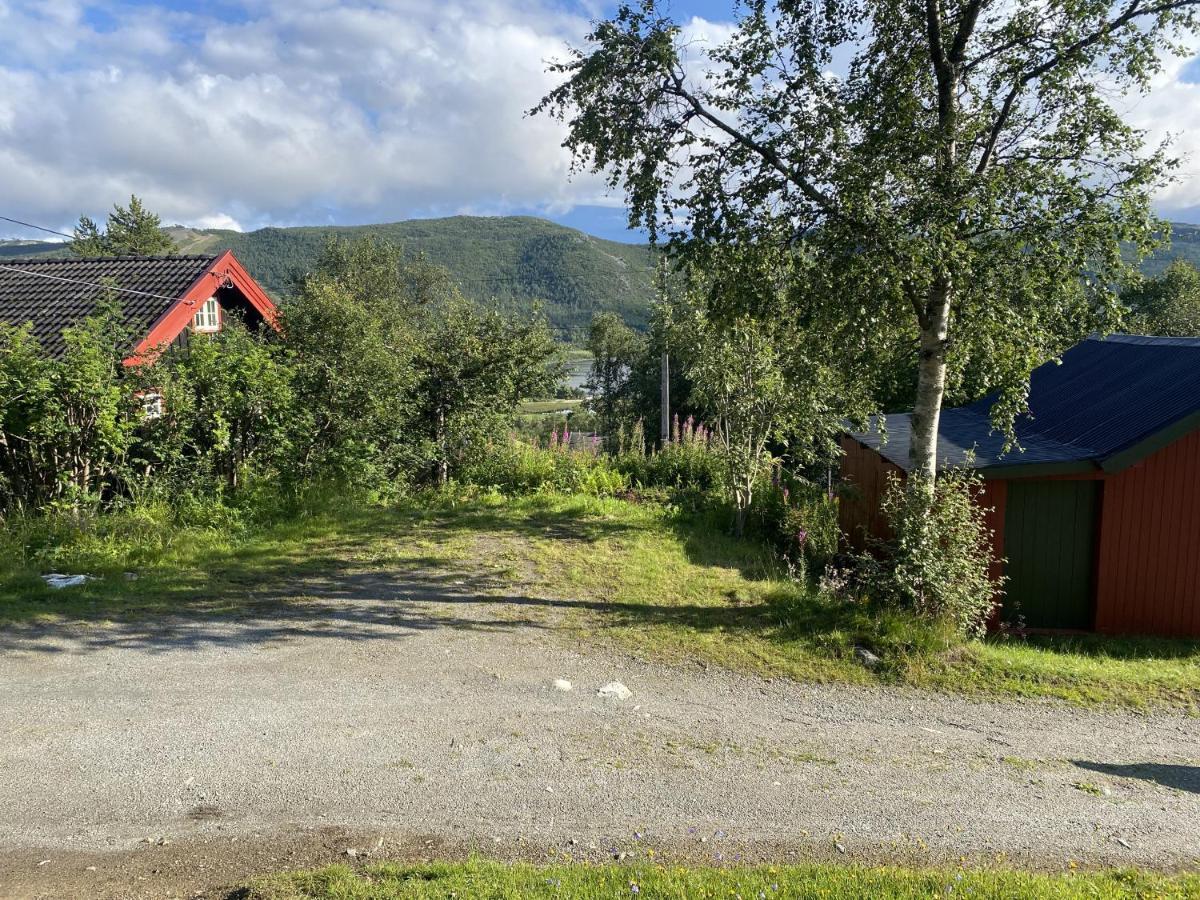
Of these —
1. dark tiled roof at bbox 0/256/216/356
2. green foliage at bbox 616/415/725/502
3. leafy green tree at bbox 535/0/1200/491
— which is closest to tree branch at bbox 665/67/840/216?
leafy green tree at bbox 535/0/1200/491

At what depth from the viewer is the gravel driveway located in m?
4.04

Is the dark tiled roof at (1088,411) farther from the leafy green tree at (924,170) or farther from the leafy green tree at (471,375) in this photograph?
the leafy green tree at (471,375)

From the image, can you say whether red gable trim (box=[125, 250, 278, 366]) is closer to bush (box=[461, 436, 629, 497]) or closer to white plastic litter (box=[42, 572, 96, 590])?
bush (box=[461, 436, 629, 497])

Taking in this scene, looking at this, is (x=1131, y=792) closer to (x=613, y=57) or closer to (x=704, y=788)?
(x=704, y=788)

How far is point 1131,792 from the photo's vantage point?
Result: 489 cm

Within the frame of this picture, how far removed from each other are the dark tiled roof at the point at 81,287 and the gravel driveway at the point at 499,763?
11096 millimetres

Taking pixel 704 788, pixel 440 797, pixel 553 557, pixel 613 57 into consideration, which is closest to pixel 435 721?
pixel 440 797

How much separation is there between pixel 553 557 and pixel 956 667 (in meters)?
4.79

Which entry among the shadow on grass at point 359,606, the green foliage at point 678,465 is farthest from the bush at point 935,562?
the green foliage at point 678,465

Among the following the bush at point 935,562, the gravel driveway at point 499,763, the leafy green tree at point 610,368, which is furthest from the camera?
the leafy green tree at point 610,368

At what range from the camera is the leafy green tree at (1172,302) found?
28.1m

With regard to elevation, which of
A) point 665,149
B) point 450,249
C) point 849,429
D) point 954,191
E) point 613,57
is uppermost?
point 450,249

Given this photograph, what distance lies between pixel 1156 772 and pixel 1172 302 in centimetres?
3225

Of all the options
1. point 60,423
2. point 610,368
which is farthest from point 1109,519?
point 610,368
